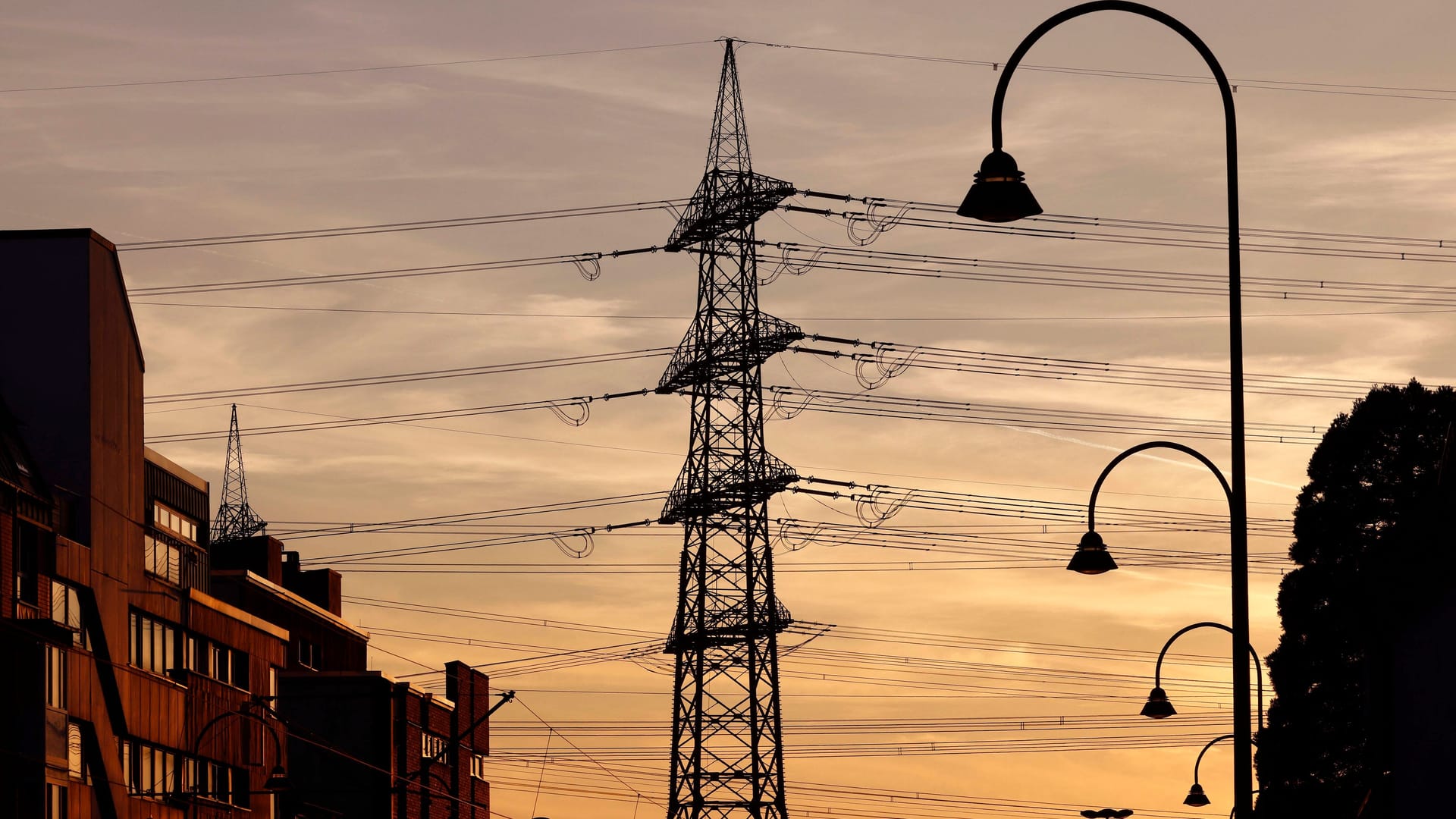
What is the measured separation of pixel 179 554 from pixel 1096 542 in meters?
35.0

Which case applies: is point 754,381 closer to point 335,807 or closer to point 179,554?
point 179,554

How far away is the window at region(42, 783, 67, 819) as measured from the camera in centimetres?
4962

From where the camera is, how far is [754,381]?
58.5 meters

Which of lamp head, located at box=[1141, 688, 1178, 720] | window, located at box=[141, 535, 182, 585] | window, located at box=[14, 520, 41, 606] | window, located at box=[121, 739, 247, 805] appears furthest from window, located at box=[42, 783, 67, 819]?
lamp head, located at box=[1141, 688, 1178, 720]

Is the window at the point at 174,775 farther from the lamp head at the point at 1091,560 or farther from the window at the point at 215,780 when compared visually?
the lamp head at the point at 1091,560

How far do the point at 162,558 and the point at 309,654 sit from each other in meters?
38.0

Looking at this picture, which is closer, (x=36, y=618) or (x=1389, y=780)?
(x=1389, y=780)

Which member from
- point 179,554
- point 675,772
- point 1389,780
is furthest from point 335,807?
point 1389,780

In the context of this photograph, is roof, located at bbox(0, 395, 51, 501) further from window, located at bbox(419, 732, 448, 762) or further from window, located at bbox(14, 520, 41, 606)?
window, located at bbox(419, 732, 448, 762)

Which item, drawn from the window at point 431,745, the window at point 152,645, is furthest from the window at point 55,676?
the window at point 431,745

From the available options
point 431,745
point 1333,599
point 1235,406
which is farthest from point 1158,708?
point 431,745

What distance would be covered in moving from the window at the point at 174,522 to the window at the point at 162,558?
51 centimetres

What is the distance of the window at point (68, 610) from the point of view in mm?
51125

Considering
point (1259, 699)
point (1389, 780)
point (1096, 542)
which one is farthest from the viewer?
point (1259, 699)
